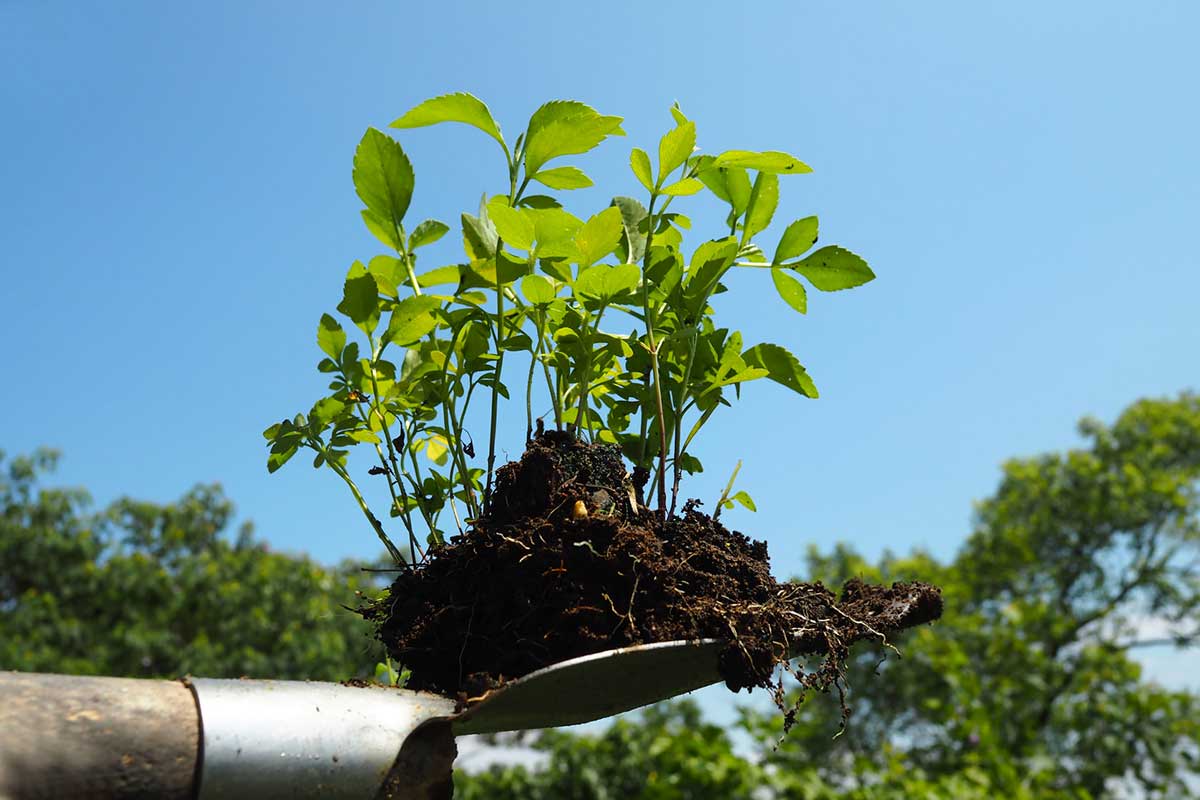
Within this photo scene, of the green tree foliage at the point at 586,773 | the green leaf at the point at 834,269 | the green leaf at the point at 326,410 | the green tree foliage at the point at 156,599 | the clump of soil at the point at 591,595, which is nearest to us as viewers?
the clump of soil at the point at 591,595

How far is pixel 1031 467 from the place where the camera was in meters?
8.97

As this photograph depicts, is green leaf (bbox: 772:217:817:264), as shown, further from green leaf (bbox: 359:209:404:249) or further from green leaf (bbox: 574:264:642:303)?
green leaf (bbox: 359:209:404:249)

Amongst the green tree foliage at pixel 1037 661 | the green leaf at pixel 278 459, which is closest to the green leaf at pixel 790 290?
the green leaf at pixel 278 459

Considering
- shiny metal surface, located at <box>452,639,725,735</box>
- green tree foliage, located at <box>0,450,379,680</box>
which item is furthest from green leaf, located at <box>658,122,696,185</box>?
green tree foliage, located at <box>0,450,379,680</box>

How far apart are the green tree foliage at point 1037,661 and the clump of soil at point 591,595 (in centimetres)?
351

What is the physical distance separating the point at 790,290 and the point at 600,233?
0.33 metres

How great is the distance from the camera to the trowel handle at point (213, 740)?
69 centimetres

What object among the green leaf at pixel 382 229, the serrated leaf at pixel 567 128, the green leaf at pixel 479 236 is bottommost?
the green leaf at pixel 479 236

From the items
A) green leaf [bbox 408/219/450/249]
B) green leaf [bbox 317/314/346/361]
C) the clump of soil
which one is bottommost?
the clump of soil

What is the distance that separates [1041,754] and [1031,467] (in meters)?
3.50

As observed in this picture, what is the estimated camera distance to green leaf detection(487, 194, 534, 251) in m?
1.04

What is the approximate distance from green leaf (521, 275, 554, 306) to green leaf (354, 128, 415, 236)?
224mm

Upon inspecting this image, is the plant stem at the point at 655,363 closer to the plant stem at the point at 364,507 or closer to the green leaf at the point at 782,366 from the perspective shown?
the green leaf at the point at 782,366

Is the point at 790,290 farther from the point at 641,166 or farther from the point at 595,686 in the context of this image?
the point at 595,686
